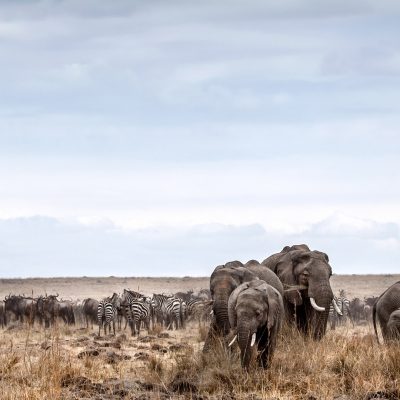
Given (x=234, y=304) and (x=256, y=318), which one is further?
(x=234, y=304)

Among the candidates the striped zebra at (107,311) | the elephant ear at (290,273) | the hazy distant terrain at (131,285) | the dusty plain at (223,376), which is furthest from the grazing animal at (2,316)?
the dusty plain at (223,376)

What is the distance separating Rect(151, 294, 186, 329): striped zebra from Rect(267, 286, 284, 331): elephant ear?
24861 millimetres

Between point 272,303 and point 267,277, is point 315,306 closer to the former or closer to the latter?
point 267,277

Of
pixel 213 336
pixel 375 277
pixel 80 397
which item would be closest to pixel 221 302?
pixel 213 336

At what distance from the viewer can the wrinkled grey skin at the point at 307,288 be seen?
62.1ft

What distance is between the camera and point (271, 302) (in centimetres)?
1443

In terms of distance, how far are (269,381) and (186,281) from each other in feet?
246

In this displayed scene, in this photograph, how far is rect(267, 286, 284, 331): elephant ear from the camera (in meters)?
14.3

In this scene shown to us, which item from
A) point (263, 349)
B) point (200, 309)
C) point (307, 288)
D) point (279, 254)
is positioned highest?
point (279, 254)

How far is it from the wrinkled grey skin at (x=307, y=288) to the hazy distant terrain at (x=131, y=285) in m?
52.2

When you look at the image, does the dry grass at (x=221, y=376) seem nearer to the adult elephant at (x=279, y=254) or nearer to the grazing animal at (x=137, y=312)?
the adult elephant at (x=279, y=254)

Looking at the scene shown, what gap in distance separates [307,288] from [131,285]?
64.5 m

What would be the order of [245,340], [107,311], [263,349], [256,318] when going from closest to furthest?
[245,340] → [256,318] → [263,349] → [107,311]

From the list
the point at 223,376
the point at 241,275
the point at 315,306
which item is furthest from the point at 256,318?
the point at 315,306
